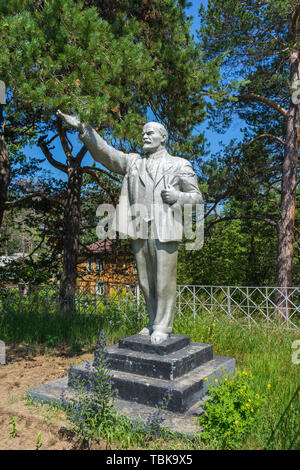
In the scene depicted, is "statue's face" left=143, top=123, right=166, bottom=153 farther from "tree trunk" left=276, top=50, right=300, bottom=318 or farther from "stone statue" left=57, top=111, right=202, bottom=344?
"tree trunk" left=276, top=50, right=300, bottom=318

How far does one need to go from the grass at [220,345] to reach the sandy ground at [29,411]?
1.38 ft

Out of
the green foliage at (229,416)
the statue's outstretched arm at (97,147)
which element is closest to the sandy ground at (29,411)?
the green foliage at (229,416)

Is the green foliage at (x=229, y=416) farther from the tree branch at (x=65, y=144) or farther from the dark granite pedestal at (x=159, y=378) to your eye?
the tree branch at (x=65, y=144)

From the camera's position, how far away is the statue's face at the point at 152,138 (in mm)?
3646

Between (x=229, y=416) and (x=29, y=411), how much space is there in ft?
5.73

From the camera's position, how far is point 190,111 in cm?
684

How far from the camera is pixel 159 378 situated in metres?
3.20

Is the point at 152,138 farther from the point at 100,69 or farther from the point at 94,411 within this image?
the point at 94,411

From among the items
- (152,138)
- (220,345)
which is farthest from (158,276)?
(220,345)

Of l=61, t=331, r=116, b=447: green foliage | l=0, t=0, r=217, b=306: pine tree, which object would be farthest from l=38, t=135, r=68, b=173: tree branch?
l=61, t=331, r=116, b=447: green foliage

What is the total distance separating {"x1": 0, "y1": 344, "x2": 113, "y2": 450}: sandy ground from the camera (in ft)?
8.91

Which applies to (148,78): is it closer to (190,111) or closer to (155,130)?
(190,111)

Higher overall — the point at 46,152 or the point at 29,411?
the point at 46,152

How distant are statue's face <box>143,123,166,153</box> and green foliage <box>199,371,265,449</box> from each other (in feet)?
7.57
